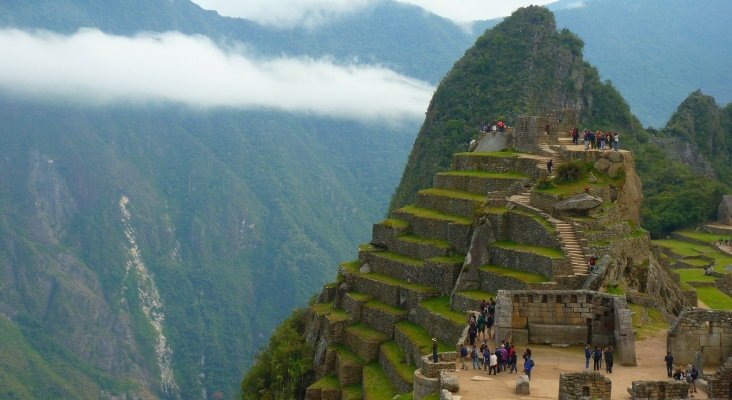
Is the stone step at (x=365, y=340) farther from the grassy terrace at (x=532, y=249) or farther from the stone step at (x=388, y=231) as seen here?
the grassy terrace at (x=532, y=249)

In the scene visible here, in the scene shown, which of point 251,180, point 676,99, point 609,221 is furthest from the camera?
point 676,99

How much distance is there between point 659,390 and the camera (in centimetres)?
1622

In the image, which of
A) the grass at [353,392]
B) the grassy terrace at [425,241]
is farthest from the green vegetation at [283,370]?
the grassy terrace at [425,241]

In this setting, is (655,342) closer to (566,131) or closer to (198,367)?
(566,131)

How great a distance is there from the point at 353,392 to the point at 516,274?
28.2 ft

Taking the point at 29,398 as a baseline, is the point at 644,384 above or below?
above

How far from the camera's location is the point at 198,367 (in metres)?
115

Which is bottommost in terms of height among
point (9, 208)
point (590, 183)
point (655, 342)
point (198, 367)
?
point (198, 367)

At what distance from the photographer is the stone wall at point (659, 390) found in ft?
52.5

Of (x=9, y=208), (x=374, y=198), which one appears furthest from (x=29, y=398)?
(x=374, y=198)

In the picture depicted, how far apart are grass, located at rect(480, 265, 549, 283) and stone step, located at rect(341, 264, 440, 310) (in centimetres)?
364

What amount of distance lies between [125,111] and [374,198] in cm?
4078

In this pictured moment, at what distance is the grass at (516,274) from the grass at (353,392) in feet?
22.0

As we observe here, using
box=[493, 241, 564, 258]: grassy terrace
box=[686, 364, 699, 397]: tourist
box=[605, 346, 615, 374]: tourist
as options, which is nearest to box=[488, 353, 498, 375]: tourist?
box=[605, 346, 615, 374]: tourist
